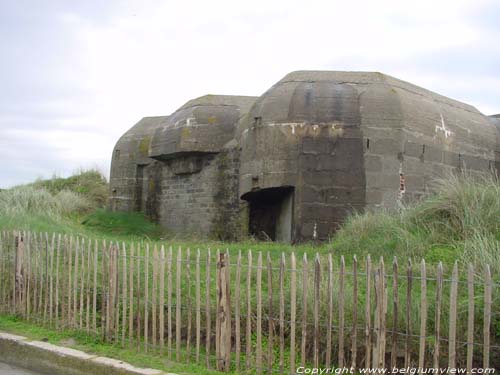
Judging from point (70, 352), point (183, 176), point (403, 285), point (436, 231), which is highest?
point (183, 176)

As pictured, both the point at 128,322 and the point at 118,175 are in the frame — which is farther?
the point at 118,175

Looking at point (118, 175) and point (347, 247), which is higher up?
point (118, 175)

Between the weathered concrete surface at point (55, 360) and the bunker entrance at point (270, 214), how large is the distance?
6.62m

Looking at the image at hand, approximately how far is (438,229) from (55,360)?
16.8ft

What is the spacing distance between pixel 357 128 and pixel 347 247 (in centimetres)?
334

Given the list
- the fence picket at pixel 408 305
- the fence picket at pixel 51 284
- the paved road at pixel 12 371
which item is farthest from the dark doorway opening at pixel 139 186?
the fence picket at pixel 408 305

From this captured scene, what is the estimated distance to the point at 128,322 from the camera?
6.03 metres

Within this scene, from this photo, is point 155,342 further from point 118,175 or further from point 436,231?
point 118,175

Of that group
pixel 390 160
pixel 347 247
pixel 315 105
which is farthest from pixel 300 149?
pixel 347 247

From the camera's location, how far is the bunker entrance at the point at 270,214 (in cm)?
1177

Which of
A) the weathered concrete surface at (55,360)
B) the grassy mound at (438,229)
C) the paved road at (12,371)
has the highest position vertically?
the grassy mound at (438,229)

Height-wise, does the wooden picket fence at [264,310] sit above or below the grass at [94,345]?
above

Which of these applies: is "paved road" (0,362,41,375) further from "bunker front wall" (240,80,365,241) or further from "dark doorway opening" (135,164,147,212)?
"dark doorway opening" (135,164,147,212)

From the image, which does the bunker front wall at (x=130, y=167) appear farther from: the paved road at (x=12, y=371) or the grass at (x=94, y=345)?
the paved road at (x=12, y=371)
